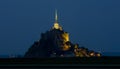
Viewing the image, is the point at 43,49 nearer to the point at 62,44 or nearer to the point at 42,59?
the point at 62,44

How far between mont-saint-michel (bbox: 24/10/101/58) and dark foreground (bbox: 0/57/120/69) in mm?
139159

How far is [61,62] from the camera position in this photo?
1343cm

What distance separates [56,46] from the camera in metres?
163

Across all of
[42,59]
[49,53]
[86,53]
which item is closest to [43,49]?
[49,53]

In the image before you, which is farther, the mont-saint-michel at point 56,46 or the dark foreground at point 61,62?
the mont-saint-michel at point 56,46

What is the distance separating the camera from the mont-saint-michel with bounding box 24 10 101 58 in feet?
520

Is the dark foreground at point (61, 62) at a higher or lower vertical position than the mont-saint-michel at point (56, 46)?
lower

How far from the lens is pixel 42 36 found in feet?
549

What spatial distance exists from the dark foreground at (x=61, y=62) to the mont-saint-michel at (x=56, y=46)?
139159 millimetres

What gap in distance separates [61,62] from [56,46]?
5876 inches

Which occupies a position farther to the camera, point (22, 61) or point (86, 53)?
point (86, 53)

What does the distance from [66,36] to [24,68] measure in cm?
14738

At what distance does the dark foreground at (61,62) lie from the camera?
1315cm

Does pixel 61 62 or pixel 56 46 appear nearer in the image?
pixel 61 62
